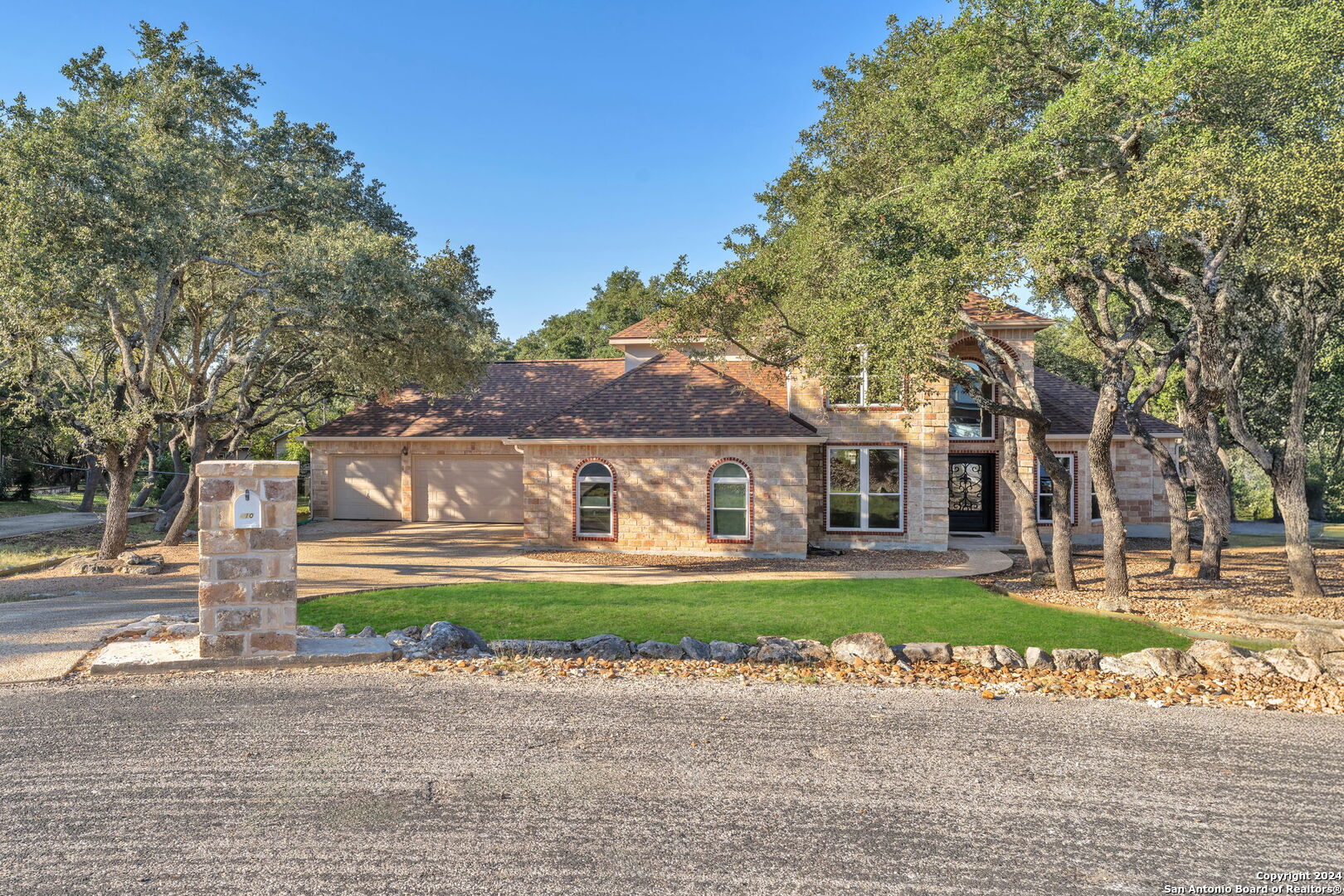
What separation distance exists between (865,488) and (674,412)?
5.31m

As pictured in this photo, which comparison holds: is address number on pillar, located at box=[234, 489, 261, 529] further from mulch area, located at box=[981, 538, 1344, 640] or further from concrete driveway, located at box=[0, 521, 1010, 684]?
mulch area, located at box=[981, 538, 1344, 640]

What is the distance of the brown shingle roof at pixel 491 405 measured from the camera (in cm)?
2400

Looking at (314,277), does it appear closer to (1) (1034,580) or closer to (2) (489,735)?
(2) (489,735)

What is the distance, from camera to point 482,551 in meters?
17.0

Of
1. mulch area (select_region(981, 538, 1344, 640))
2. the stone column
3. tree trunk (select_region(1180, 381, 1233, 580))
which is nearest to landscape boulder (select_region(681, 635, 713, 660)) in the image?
the stone column

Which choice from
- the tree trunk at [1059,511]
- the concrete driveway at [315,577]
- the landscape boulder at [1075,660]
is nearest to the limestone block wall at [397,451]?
the concrete driveway at [315,577]

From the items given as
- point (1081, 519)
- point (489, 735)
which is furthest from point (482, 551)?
point (1081, 519)

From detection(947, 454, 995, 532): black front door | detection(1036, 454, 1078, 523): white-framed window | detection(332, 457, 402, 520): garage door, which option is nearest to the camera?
detection(1036, 454, 1078, 523): white-framed window

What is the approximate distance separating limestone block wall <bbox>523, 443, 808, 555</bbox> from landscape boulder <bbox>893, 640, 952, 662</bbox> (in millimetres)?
8407

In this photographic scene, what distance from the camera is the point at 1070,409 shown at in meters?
21.5

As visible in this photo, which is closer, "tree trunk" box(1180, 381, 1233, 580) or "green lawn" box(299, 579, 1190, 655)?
"green lawn" box(299, 579, 1190, 655)

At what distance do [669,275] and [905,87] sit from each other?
570 centimetres

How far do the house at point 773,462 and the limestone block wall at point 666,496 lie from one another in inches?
1.1

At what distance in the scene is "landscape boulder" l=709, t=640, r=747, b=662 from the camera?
7.70 metres
